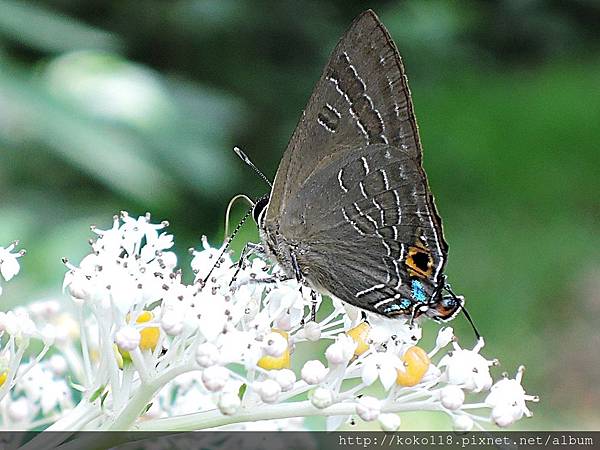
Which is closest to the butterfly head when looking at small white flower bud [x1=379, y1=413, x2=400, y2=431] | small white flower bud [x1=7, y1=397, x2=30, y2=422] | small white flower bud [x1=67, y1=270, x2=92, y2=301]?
small white flower bud [x1=379, y1=413, x2=400, y2=431]

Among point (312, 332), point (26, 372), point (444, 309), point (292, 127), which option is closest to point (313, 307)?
point (312, 332)

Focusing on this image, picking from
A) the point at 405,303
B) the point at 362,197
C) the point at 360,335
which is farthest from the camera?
the point at 362,197

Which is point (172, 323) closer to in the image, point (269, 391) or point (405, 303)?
point (269, 391)

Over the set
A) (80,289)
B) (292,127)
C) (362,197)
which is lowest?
(80,289)

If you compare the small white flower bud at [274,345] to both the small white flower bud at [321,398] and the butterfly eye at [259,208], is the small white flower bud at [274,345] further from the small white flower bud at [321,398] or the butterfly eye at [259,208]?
the butterfly eye at [259,208]

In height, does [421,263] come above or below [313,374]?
above

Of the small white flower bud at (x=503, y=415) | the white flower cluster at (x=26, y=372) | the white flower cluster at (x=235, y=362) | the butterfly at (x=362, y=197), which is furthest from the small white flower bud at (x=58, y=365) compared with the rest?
the small white flower bud at (x=503, y=415)
